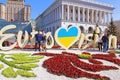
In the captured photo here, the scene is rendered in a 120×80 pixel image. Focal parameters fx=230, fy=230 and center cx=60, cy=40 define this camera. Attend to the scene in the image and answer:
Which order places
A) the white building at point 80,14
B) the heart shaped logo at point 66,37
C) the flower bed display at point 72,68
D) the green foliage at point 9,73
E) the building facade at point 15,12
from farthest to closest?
the building facade at point 15,12 → the white building at point 80,14 → the heart shaped logo at point 66,37 → the flower bed display at point 72,68 → the green foliage at point 9,73

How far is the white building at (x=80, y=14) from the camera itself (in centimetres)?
7850

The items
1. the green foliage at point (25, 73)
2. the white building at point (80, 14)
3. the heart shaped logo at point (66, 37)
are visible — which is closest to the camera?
the green foliage at point (25, 73)

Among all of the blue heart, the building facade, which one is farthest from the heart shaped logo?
the building facade

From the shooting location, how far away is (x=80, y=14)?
8625 centimetres

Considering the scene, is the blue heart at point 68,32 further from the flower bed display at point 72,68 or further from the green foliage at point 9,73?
the green foliage at point 9,73

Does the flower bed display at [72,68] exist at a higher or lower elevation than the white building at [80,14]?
lower

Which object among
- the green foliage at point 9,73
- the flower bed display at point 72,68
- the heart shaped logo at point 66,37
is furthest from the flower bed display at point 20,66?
the heart shaped logo at point 66,37

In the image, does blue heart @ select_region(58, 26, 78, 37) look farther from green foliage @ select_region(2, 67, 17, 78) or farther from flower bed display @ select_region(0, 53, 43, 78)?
green foliage @ select_region(2, 67, 17, 78)

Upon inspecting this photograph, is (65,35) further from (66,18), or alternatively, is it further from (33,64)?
(66,18)

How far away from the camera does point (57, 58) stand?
11727 millimetres

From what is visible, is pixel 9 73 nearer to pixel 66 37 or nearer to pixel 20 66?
pixel 20 66

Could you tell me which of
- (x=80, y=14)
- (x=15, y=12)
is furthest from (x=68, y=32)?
(x=15, y=12)

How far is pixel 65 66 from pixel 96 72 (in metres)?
1.42

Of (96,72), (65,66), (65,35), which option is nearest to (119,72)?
(96,72)
